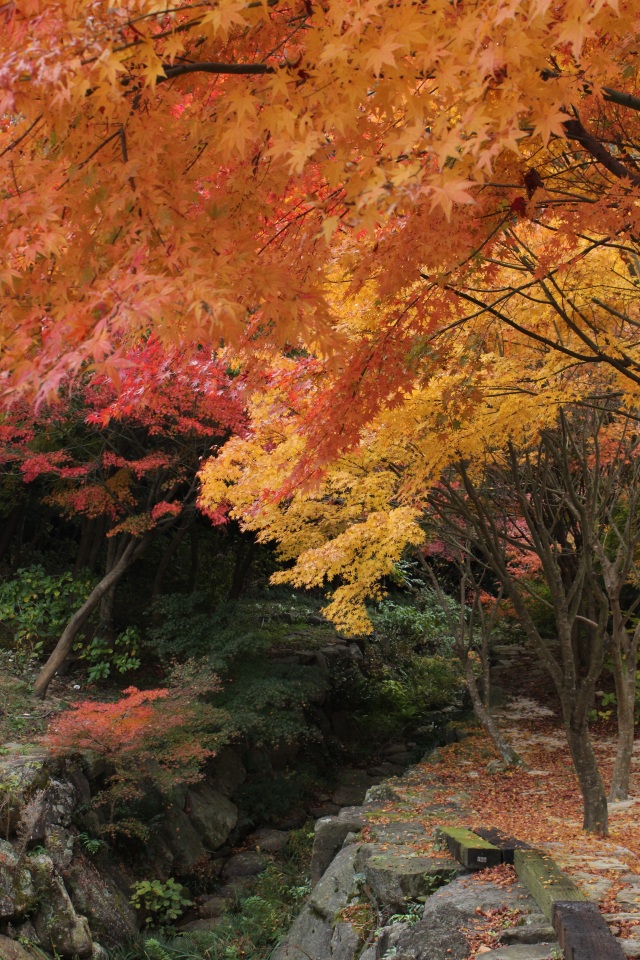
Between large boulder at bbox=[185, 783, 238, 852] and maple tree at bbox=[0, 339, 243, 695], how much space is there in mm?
2633

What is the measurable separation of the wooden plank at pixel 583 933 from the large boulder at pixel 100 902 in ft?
18.0

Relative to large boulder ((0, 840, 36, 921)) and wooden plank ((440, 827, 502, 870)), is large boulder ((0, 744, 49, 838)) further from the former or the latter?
wooden plank ((440, 827, 502, 870))

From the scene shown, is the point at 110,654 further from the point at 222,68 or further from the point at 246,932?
the point at 222,68

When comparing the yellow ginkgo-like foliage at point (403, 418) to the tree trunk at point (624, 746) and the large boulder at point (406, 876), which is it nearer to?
the large boulder at point (406, 876)

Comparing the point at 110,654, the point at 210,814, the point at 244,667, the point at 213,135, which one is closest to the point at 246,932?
the point at 210,814

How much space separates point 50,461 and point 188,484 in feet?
9.11

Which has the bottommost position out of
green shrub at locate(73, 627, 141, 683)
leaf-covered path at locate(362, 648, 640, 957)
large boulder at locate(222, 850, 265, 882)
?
large boulder at locate(222, 850, 265, 882)

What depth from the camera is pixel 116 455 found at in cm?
1203

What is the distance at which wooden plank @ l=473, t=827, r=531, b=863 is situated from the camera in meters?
5.32

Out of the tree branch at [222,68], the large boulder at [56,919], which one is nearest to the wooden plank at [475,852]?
the large boulder at [56,919]

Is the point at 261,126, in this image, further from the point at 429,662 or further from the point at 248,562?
the point at 429,662

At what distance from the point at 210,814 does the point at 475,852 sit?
5800 millimetres

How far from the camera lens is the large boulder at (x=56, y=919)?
723 cm

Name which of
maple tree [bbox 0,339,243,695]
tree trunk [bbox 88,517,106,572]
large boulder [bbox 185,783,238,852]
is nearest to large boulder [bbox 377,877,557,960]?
large boulder [bbox 185,783,238,852]
